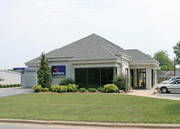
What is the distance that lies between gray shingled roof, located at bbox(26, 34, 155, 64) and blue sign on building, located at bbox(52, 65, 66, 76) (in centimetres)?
142


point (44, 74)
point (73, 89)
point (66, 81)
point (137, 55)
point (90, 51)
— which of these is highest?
point (90, 51)

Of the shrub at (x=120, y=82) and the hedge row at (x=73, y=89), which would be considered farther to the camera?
the shrub at (x=120, y=82)

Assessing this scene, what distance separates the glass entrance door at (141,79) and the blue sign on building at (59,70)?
10875 mm

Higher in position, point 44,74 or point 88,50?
point 88,50

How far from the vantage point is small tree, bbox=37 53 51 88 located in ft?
88.6

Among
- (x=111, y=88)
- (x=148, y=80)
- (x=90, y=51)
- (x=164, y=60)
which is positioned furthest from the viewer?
(x=164, y=60)

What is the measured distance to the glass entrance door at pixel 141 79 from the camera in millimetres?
32344

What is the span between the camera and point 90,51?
28.6 m

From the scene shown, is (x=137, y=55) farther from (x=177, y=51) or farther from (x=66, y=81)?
(x=177, y=51)

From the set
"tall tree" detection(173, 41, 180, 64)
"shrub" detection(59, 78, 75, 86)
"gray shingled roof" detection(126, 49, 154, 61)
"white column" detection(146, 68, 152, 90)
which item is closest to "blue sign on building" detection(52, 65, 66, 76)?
"shrub" detection(59, 78, 75, 86)

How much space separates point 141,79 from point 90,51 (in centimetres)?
939

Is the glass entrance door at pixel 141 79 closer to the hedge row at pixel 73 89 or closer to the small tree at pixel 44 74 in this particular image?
the hedge row at pixel 73 89

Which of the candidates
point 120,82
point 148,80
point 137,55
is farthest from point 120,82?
point 137,55

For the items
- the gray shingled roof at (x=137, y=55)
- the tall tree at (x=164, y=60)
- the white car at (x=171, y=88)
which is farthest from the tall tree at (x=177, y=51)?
the white car at (x=171, y=88)
